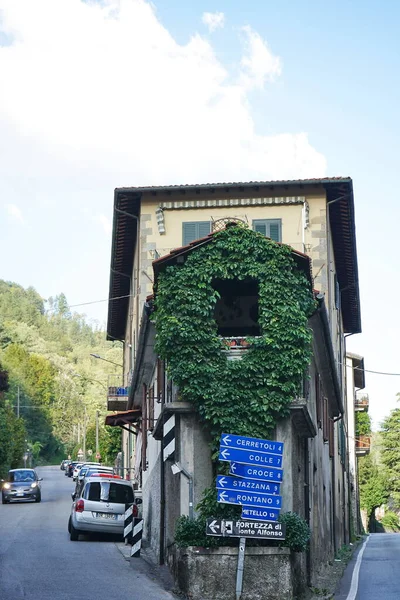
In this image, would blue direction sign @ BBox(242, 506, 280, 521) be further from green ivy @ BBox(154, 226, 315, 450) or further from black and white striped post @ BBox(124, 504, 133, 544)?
black and white striped post @ BBox(124, 504, 133, 544)

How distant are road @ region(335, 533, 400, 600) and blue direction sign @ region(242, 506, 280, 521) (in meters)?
2.40

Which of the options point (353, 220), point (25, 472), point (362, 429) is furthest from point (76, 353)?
point (353, 220)

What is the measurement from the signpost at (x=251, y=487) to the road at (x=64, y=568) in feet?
5.18

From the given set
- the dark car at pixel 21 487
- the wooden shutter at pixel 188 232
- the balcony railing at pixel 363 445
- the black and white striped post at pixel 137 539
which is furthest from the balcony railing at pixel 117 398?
the balcony railing at pixel 363 445

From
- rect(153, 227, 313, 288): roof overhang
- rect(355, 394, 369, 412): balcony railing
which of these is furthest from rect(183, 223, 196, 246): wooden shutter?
rect(355, 394, 369, 412): balcony railing

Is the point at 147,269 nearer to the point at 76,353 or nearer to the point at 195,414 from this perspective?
the point at 195,414

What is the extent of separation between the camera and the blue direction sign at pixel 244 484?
16078 millimetres

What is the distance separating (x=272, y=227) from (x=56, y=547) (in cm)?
1288

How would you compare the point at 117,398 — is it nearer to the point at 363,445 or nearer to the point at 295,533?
the point at 363,445

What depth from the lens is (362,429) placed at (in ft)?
206

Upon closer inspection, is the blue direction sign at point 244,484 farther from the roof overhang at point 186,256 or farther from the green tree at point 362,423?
the green tree at point 362,423

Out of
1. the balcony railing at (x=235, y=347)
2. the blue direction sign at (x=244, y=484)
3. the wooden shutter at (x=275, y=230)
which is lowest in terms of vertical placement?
the blue direction sign at (x=244, y=484)

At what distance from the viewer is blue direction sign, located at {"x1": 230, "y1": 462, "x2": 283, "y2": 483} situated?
1600cm

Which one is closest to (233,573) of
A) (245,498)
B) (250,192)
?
(245,498)
